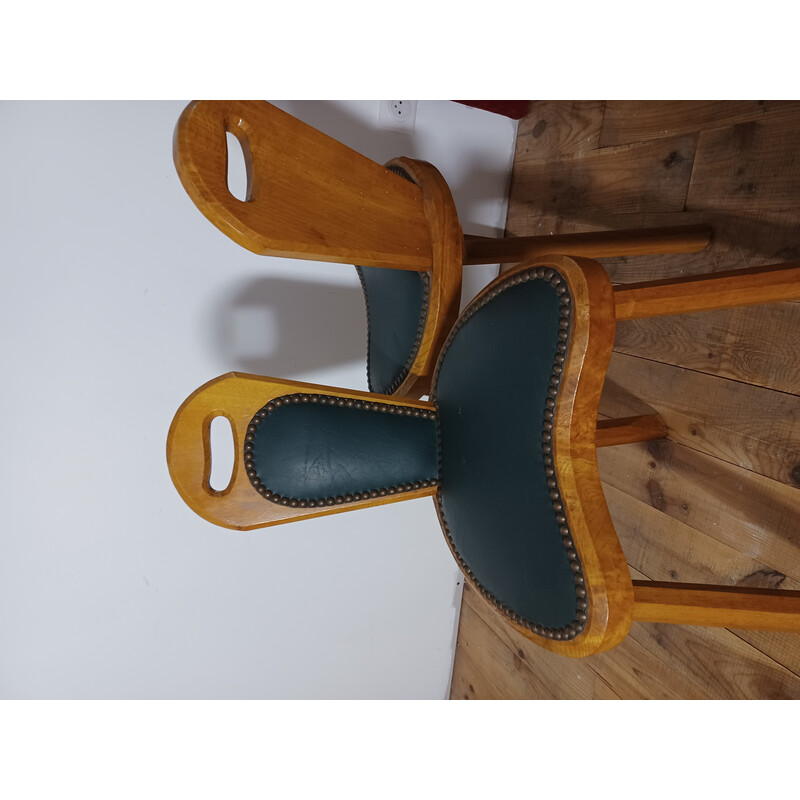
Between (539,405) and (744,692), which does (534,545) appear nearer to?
(539,405)

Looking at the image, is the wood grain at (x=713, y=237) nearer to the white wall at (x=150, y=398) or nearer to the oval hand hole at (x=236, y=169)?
the white wall at (x=150, y=398)

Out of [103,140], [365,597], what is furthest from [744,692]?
[103,140]

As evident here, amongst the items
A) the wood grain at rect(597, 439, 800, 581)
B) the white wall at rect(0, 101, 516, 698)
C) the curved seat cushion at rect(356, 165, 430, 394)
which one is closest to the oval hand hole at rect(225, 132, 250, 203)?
the white wall at rect(0, 101, 516, 698)

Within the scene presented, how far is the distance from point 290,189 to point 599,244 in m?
0.54

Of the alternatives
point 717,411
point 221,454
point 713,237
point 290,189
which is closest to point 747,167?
point 713,237

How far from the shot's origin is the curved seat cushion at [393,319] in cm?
99

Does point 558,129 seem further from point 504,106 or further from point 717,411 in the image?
point 717,411

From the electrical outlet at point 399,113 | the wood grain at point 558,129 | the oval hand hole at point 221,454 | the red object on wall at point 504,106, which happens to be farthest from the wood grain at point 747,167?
the oval hand hole at point 221,454

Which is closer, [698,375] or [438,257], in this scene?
[438,257]

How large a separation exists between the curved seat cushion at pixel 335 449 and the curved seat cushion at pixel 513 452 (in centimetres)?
7

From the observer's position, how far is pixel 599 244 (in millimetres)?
1013

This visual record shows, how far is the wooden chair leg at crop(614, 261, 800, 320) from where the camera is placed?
663mm

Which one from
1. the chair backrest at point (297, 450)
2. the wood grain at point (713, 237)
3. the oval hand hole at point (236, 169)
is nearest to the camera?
the chair backrest at point (297, 450)

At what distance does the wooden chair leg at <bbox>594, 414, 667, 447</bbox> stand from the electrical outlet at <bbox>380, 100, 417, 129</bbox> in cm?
80
